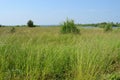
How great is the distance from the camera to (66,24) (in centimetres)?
2109

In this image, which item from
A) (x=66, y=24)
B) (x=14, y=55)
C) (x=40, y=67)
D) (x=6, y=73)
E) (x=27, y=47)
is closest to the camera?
(x=6, y=73)

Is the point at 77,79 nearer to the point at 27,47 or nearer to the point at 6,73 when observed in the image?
the point at 6,73

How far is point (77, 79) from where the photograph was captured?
5.00 metres

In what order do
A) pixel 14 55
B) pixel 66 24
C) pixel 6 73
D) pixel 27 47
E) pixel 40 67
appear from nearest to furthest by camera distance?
pixel 6 73 → pixel 40 67 → pixel 14 55 → pixel 27 47 → pixel 66 24

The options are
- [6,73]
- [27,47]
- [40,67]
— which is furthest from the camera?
[27,47]

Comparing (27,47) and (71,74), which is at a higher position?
(27,47)

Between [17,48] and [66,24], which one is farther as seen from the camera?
[66,24]

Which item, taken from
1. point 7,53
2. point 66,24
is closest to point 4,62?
point 7,53

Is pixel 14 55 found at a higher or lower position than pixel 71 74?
higher

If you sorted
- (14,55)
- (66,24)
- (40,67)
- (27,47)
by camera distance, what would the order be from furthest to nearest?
(66,24)
(27,47)
(14,55)
(40,67)

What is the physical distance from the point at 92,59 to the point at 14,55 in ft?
5.21

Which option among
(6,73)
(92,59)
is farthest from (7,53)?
(92,59)

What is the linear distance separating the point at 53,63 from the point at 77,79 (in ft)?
3.02

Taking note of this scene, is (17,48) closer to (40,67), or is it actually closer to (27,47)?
(27,47)
